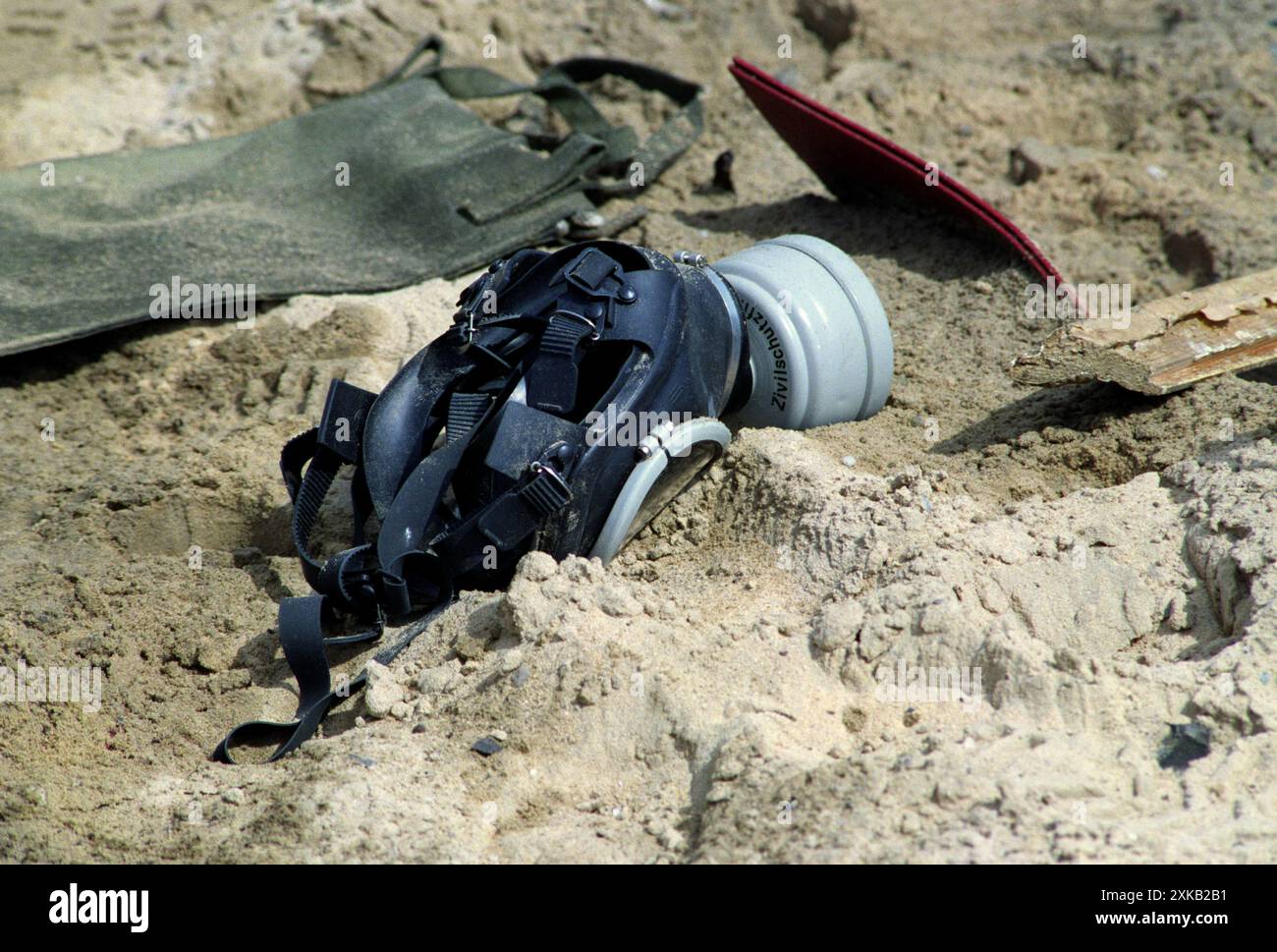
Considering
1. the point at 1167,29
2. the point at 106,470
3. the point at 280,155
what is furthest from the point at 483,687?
the point at 1167,29

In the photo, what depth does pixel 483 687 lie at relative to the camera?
233cm

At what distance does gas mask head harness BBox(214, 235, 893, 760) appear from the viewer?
254 centimetres

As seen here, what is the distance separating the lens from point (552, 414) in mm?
2672

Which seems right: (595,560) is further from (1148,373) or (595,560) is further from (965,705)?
(1148,373)

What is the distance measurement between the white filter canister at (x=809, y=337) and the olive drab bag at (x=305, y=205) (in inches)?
50.2

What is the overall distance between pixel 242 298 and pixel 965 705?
264 cm
